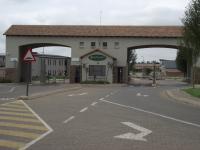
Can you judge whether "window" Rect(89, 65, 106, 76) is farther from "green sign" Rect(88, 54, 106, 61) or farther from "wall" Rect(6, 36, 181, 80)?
"wall" Rect(6, 36, 181, 80)

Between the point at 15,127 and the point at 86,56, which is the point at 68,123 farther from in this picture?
the point at 86,56

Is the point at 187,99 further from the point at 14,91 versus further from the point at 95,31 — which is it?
the point at 95,31

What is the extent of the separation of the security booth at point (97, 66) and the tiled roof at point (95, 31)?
3708mm

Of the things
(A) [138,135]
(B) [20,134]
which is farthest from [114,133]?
(B) [20,134]

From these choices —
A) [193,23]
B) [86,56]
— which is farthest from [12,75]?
[193,23]

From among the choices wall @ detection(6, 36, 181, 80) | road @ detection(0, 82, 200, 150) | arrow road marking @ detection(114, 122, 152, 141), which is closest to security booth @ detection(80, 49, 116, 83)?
wall @ detection(6, 36, 181, 80)

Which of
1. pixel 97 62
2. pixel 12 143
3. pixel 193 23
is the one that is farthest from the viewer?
pixel 97 62

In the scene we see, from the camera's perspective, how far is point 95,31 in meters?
73.3

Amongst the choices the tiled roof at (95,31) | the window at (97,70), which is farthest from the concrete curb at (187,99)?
the tiled roof at (95,31)

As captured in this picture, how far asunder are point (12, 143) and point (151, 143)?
3.11 metres

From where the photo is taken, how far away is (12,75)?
7244 cm

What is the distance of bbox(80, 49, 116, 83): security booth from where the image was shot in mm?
69938

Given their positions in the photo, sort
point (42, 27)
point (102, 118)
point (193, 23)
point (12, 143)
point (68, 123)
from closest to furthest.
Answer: point (12, 143) < point (68, 123) < point (102, 118) < point (193, 23) < point (42, 27)

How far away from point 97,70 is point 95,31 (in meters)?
6.29
